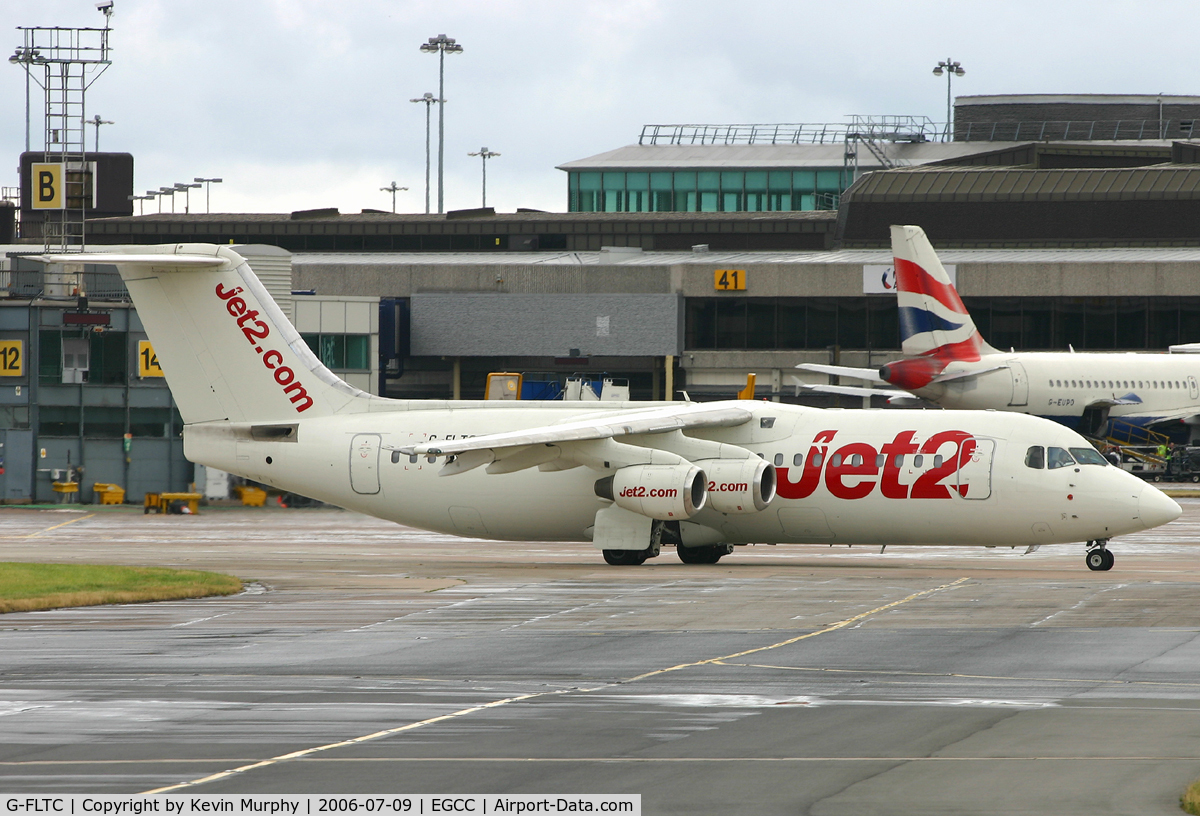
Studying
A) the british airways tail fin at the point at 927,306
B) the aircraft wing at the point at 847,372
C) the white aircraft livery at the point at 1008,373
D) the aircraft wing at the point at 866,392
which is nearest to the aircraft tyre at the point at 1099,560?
the british airways tail fin at the point at 927,306

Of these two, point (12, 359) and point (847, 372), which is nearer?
point (12, 359)

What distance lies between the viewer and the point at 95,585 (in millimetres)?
29656

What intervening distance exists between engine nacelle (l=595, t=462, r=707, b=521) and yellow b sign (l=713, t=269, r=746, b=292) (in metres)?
43.3

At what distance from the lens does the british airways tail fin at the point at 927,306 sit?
6397 centimetres

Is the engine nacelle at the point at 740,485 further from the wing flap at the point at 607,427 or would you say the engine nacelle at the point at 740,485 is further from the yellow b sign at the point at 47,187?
the yellow b sign at the point at 47,187

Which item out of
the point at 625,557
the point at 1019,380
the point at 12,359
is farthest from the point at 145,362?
the point at 1019,380

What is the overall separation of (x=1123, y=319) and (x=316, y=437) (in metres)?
49.5

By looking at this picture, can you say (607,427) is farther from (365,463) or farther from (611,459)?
(365,463)

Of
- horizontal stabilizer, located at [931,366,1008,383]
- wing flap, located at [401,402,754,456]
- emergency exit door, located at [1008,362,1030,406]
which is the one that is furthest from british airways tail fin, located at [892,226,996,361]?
wing flap, located at [401,402,754,456]

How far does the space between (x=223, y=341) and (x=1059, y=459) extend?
18690 millimetres

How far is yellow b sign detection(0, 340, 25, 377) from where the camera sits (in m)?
58.6
